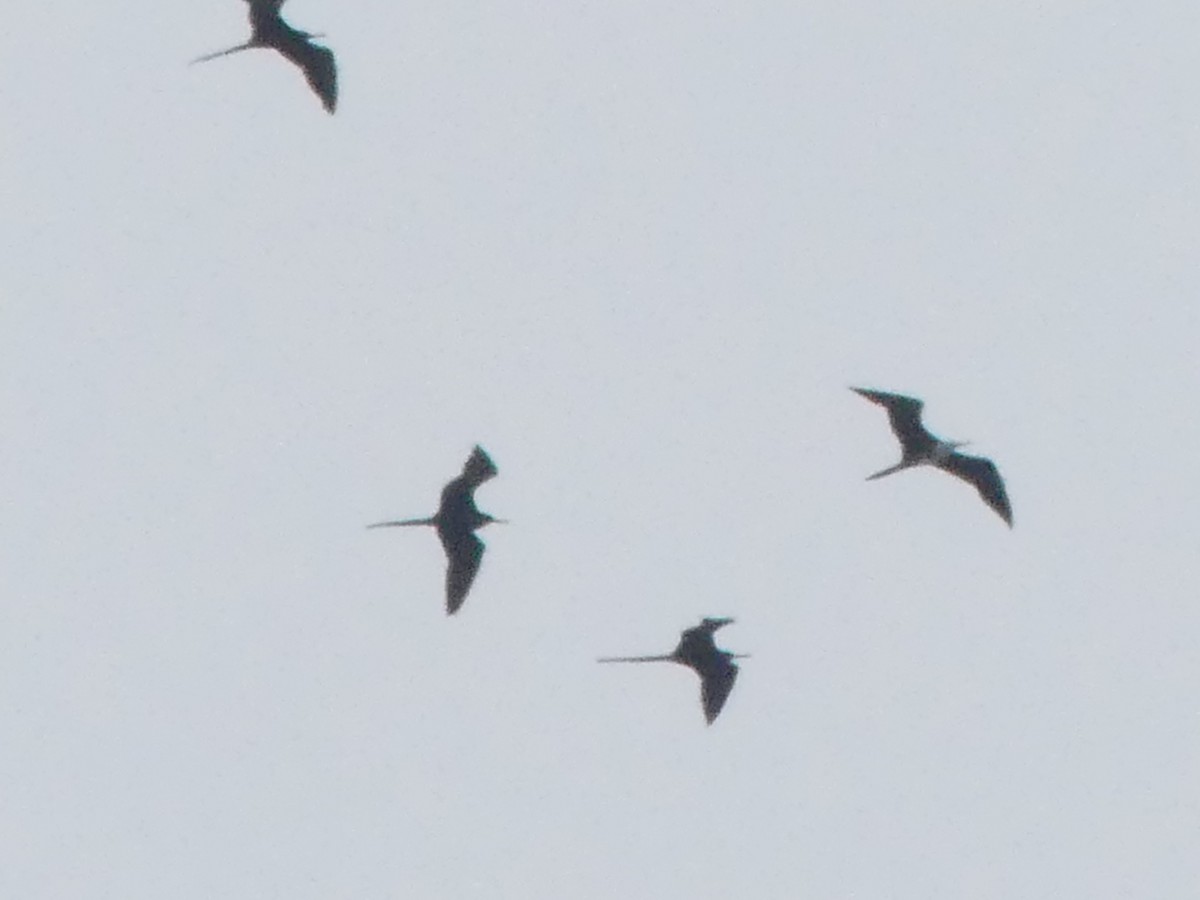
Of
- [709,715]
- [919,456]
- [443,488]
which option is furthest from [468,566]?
[919,456]

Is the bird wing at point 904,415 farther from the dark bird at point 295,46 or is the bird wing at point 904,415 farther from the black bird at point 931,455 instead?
the dark bird at point 295,46

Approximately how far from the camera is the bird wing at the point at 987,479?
2589cm

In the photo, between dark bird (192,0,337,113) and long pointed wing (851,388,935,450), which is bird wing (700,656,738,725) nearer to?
long pointed wing (851,388,935,450)

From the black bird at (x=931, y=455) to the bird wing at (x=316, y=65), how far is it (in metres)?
5.45

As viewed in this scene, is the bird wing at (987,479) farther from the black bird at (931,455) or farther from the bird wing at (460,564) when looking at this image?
the bird wing at (460,564)

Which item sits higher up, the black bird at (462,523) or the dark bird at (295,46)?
the dark bird at (295,46)

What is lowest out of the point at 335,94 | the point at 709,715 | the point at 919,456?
the point at 709,715

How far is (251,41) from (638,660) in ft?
21.2

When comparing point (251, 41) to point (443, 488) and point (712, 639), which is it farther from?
point (712, 639)

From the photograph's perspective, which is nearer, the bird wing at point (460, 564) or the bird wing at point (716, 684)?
the bird wing at point (460, 564)

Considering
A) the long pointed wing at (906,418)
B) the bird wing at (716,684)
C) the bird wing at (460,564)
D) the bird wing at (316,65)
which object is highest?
the bird wing at (316,65)

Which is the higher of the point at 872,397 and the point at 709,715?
the point at 872,397

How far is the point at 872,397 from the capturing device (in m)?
24.5

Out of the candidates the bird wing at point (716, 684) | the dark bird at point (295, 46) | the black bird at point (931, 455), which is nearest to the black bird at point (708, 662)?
the bird wing at point (716, 684)
